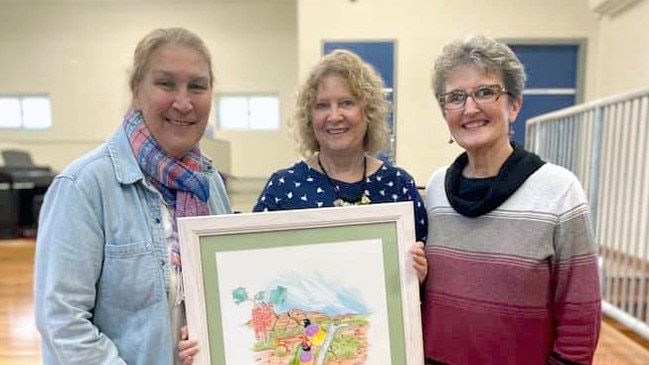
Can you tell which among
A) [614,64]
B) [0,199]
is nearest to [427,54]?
[614,64]

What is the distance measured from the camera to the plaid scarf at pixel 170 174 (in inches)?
38.6

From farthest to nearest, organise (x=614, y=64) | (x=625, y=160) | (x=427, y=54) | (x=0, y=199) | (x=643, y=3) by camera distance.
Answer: (x=0, y=199)
(x=427, y=54)
(x=614, y=64)
(x=643, y=3)
(x=625, y=160)

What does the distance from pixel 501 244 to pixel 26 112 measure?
10425 mm

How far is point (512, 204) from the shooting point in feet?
3.42

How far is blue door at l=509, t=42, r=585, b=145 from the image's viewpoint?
6.18m

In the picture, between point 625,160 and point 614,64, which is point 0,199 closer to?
point 625,160

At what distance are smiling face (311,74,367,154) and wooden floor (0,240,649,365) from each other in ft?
7.39

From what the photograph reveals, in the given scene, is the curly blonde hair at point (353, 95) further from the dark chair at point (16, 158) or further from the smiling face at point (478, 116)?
the dark chair at point (16, 158)

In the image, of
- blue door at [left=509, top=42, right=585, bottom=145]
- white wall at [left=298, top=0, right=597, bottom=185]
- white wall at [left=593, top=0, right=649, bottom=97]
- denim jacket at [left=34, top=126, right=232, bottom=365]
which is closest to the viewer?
denim jacket at [left=34, top=126, right=232, bottom=365]

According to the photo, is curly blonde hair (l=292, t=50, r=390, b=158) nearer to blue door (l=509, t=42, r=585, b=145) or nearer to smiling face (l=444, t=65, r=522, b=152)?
smiling face (l=444, t=65, r=522, b=152)

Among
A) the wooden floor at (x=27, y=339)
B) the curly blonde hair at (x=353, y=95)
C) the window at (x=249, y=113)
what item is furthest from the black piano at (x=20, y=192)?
the curly blonde hair at (x=353, y=95)

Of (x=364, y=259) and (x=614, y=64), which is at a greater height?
(x=614, y=64)

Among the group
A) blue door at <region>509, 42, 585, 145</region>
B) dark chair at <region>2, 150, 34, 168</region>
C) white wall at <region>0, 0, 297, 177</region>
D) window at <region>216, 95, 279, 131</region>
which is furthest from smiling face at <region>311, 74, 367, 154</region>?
dark chair at <region>2, 150, 34, 168</region>

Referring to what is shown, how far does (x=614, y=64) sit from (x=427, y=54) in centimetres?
227
